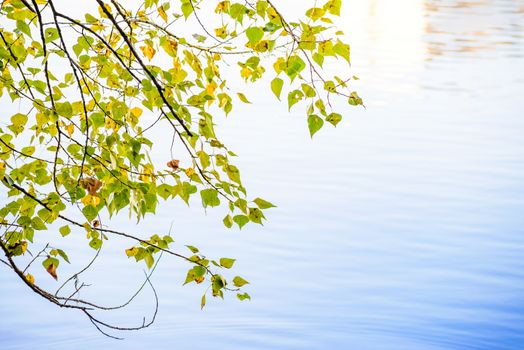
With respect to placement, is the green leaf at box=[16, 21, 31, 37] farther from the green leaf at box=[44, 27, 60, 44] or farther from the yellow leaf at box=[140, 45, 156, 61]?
the yellow leaf at box=[140, 45, 156, 61]

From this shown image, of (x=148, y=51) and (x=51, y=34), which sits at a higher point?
(x=148, y=51)

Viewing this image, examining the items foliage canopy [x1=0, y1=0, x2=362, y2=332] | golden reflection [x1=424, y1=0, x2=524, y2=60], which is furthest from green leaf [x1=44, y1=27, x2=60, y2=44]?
golden reflection [x1=424, y1=0, x2=524, y2=60]

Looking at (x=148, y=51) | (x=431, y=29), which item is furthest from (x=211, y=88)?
(x=431, y=29)

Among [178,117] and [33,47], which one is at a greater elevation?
[33,47]

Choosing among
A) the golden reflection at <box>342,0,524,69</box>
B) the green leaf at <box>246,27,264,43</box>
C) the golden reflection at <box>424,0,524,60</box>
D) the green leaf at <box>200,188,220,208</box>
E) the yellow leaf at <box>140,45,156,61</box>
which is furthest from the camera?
the golden reflection at <box>424,0,524,60</box>

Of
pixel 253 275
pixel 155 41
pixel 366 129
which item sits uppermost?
pixel 366 129

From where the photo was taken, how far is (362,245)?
8508 mm

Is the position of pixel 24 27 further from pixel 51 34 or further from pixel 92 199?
pixel 92 199

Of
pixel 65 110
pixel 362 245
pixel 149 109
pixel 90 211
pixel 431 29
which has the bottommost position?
pixel 90 211

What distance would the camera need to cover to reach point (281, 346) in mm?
6699

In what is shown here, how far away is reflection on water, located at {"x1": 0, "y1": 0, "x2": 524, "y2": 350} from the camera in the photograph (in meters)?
6.94

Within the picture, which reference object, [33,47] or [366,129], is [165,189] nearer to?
[33,47]

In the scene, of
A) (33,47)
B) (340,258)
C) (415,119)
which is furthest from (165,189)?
(415,119)

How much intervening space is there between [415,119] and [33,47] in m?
10.6
